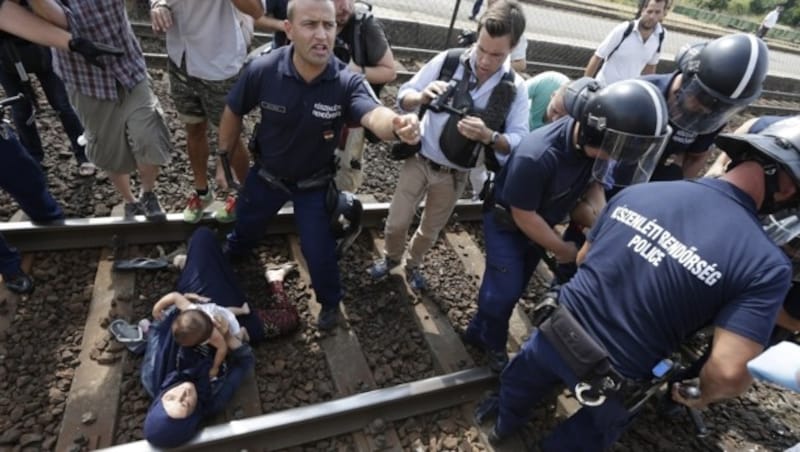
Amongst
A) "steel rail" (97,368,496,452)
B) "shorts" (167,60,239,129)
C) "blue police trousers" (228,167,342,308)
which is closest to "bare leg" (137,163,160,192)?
"shorts" (167,60,239,129)

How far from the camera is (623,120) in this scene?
2.52 m

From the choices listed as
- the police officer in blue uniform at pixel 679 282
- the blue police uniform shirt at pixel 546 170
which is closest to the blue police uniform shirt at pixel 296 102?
the blue police uniform shirt at pixel 546 170

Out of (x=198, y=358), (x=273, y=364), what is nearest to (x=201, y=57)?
(x=198, y=358)

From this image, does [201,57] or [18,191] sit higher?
[201,57]

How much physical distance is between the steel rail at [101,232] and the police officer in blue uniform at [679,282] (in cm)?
266

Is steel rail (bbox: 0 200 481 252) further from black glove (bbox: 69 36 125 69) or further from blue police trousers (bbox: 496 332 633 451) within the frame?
blue police trousers (bbox: 496 332 633 451)

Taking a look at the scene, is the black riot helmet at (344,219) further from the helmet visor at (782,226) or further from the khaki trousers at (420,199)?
→ the helmet visor at (782,226)

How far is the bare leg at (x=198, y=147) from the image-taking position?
159 inches

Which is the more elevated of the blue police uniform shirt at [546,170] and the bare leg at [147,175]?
the blue police uniform shirt at [546,170]

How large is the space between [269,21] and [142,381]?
2938 mm

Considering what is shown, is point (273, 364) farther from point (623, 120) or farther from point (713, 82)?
point (713, 82)

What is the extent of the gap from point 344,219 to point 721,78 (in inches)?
108

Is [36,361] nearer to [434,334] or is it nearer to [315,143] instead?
[315,143]

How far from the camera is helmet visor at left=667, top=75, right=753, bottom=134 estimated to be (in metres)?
3.19
